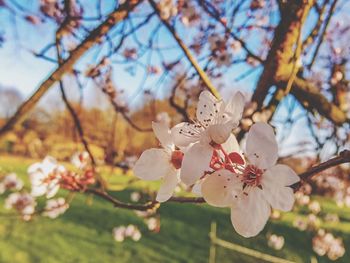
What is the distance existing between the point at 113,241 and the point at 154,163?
506 cm

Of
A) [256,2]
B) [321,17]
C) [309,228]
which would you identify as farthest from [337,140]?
[309,228]

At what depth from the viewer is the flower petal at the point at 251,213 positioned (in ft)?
2.07

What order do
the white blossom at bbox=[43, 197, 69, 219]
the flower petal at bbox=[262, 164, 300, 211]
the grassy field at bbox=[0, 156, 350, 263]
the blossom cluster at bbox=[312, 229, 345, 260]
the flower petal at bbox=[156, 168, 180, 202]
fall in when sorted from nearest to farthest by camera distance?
the flower petal at bbox=[262, 164, 300, 211]
the flower petal at bbox=[156, 168, 180, 202]
the white blossom at bbox=[43, 197, 69, 219]
the grassy field at bbox=[0, 156, 350, 263]
the blossom cluster at bbox=[312, 229, 345, 260]

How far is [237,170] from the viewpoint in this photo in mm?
688

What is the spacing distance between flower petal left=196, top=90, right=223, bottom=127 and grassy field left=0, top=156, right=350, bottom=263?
10.9 feet

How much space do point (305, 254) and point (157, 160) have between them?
6.44 m

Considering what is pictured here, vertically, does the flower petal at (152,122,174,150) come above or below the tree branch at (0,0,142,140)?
below

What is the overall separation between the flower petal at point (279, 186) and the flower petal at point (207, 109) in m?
0.16

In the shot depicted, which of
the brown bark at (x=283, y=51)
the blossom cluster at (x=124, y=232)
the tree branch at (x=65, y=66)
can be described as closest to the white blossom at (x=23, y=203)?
the blossom cluster at (x=124, y=232)

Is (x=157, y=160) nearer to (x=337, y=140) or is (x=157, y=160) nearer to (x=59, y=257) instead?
(x=337, y=140)

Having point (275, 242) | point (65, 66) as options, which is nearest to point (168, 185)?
point (65, 66)

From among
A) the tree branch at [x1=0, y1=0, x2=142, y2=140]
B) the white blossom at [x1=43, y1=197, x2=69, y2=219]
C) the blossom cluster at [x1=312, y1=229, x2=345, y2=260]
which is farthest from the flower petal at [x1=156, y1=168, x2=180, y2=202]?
the blossom cluster at [x1=312, y1=229, x2=345, y2=260]

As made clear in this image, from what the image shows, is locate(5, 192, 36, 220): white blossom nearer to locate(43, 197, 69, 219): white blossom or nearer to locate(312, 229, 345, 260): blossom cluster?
locate(43, 197, 69, 219): white blossom

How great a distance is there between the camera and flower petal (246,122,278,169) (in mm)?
632
